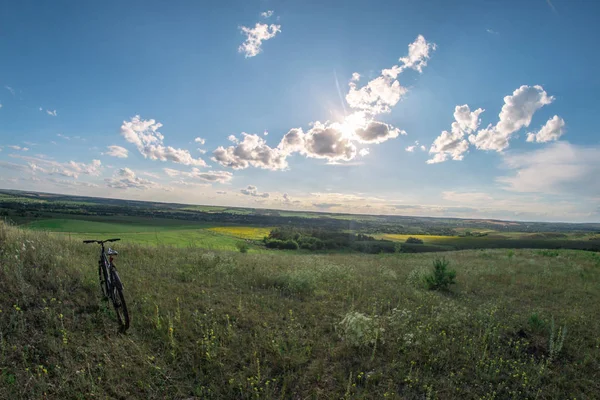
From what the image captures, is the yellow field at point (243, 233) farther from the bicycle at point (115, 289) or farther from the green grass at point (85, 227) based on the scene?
the bicycle at point (115, 289)

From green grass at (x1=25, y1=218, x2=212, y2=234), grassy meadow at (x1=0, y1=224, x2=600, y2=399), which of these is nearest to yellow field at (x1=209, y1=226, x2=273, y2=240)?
green grass at (x1=25, y1=218, x2=212, y2=234)

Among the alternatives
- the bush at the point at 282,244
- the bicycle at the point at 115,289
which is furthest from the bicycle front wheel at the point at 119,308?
the bush at the point at 282,244

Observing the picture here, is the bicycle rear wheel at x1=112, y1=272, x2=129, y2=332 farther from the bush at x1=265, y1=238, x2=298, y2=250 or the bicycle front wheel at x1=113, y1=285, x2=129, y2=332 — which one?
the bush at x1=265, y1=238, x2=298, y2=250

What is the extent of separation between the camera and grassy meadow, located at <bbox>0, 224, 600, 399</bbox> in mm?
4707

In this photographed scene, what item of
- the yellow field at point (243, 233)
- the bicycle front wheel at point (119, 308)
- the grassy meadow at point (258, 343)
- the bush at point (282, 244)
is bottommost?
the bush at point (282, 244)

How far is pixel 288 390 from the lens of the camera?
4766mm

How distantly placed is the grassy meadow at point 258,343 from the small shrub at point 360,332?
0.09 ft

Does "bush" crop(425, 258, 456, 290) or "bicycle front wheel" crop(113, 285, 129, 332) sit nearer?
"bicycle front wheel" crop(113, 285, 129, 332)

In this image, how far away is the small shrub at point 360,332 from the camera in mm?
5879

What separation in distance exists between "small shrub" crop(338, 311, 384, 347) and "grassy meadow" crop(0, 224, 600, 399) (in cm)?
3

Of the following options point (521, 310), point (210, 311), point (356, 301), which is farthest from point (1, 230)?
point (521, 310)

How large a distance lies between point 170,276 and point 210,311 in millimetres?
Answer: 3478

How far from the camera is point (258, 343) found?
5840 millimetres

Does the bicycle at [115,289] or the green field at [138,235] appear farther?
the green field at [138,235]
